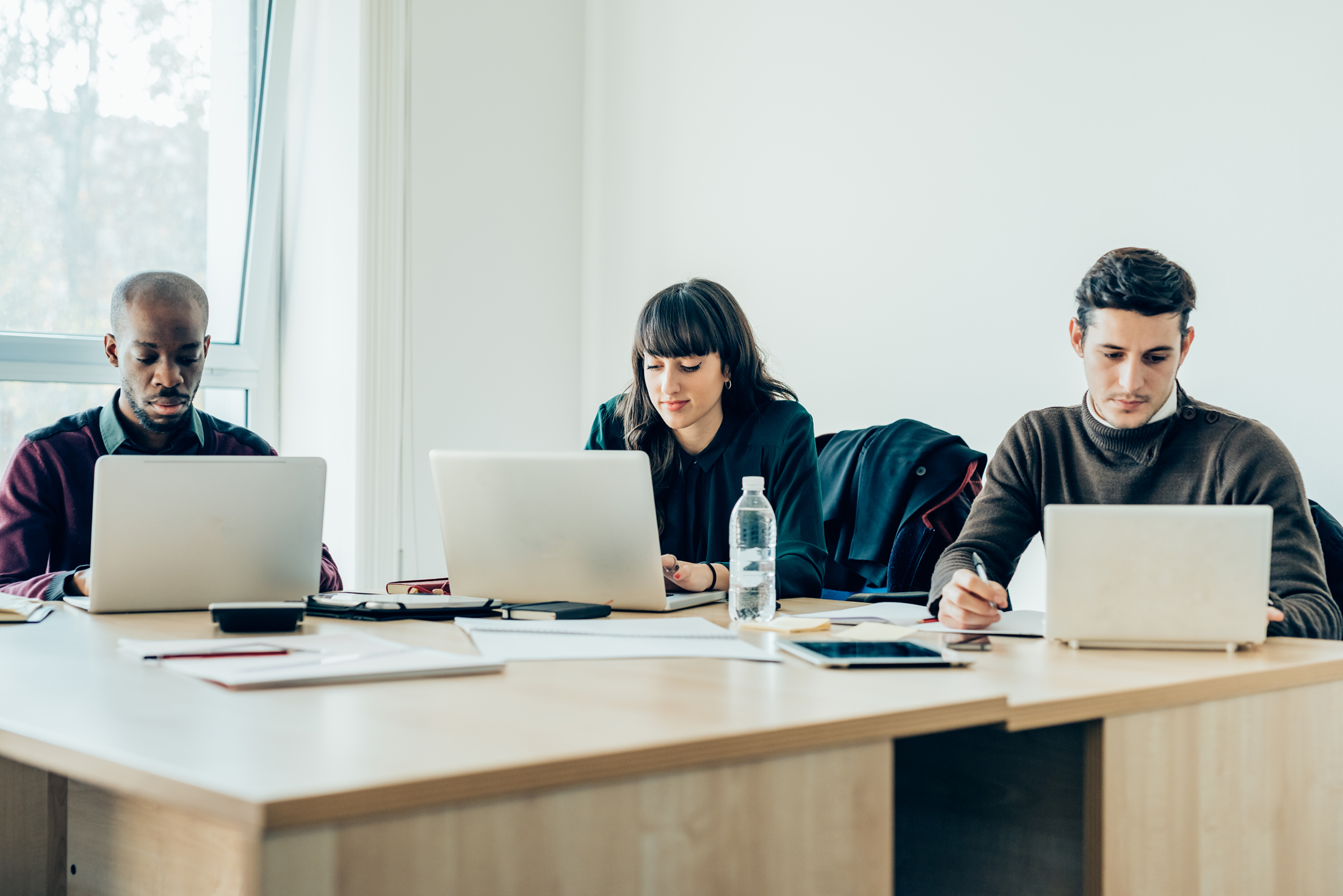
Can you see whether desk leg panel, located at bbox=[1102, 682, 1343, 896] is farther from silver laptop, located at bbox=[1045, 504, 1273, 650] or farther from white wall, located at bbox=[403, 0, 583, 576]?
white wall, located at bbox=[403, 0, 583, 576]

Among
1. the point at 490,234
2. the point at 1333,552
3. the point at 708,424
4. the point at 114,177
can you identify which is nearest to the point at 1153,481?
the point at 1333,552

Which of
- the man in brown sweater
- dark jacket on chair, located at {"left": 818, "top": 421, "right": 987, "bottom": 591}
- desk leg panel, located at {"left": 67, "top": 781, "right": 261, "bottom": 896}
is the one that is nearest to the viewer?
desk leg panel, located at {"left": 67, "top": 781, "right": 261, "bottom": 896}

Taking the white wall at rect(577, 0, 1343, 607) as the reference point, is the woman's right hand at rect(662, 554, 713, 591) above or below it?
below

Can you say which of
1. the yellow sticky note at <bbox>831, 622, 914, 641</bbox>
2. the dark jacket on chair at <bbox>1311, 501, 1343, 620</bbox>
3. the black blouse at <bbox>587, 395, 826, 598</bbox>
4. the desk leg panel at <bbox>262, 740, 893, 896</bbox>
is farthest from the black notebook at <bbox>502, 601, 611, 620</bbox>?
the dark jacket on chair at <bbox>1311, 501, 1343, 620</bbox>

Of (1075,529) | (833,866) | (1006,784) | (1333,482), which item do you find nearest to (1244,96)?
(1333,482)

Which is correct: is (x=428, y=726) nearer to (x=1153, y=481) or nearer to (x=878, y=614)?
(x=878, y=614)

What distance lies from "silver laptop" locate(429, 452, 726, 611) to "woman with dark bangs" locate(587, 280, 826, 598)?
1.61 feet

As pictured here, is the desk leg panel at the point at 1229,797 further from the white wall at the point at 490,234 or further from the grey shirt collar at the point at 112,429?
the white wall at the point at 490,234

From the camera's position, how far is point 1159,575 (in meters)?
1.33

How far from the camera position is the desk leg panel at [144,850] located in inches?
32.9

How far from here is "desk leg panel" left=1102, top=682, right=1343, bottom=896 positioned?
1.11 m

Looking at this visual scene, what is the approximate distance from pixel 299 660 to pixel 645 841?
0.48m

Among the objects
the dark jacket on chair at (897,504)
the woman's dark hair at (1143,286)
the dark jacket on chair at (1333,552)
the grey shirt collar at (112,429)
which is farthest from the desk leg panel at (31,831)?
the dark jacket on chair at (1333,552)

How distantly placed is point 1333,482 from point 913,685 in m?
1.48
